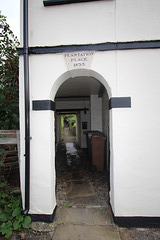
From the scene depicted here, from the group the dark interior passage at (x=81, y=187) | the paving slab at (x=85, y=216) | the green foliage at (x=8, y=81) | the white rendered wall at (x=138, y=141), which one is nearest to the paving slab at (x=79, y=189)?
the dark interior passage at (x=81, y=187)

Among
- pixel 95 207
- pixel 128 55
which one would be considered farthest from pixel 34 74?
pixel 95 207

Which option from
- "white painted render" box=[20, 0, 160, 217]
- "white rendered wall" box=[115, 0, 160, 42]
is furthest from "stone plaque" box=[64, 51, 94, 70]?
"white rendered wall" box=[115, 0, 160, 42]

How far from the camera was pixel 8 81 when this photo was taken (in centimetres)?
352

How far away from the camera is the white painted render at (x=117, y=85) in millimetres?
2473

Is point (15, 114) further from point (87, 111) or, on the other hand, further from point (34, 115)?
point (87, 111)

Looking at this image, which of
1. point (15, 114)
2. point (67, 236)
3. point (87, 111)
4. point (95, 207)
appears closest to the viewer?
point (67, 236)

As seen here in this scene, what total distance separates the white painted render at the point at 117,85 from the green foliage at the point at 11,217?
23cm

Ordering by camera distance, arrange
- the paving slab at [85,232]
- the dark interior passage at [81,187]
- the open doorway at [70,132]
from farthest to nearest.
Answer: the open doorway at [70,132] → the dark interior passage at [81,187] → the paving slab at [85,232]

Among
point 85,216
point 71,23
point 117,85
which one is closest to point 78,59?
point 71,23

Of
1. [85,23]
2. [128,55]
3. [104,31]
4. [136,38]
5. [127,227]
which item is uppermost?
[85,23]

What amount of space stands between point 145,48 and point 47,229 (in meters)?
4.00

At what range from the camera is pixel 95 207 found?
2.91 meters

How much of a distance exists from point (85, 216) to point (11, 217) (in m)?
1.48

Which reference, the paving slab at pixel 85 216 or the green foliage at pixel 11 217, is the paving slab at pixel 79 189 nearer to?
the paving slab at pixel 85 216
